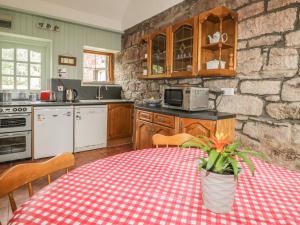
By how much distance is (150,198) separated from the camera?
2.72 feet

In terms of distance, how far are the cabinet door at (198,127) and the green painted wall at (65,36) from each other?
8.86 ft

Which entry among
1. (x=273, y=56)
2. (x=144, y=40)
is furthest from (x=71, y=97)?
(x=273, y=56)

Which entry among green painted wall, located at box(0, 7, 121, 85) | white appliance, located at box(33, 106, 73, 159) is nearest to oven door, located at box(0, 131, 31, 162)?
white appliance, located at box(33, 106, 73, 159)

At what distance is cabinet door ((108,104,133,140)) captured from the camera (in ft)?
13.8

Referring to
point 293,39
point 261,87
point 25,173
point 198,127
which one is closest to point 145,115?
point 198,127

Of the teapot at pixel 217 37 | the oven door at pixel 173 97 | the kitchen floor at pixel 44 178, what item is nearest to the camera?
the kitchen floor at pixel 44 178

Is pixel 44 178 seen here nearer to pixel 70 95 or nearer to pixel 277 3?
pixel 70 95

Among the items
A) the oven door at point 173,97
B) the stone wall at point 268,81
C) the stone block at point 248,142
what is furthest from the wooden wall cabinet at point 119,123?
the stone block at point 248,142

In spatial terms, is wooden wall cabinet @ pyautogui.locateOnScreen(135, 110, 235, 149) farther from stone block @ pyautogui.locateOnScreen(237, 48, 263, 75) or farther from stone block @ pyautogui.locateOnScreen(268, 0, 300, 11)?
stone block @ pyautogui.locateOnScreen(268, 0, 300, 11)

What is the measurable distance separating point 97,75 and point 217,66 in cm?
308

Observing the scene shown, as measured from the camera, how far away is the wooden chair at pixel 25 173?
0.82 meters

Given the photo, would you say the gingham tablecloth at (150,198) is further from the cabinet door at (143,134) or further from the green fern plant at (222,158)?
the cabinet door at (143,134)

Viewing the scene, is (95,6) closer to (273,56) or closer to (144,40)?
(144,40)

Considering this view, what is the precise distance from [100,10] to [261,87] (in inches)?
136
